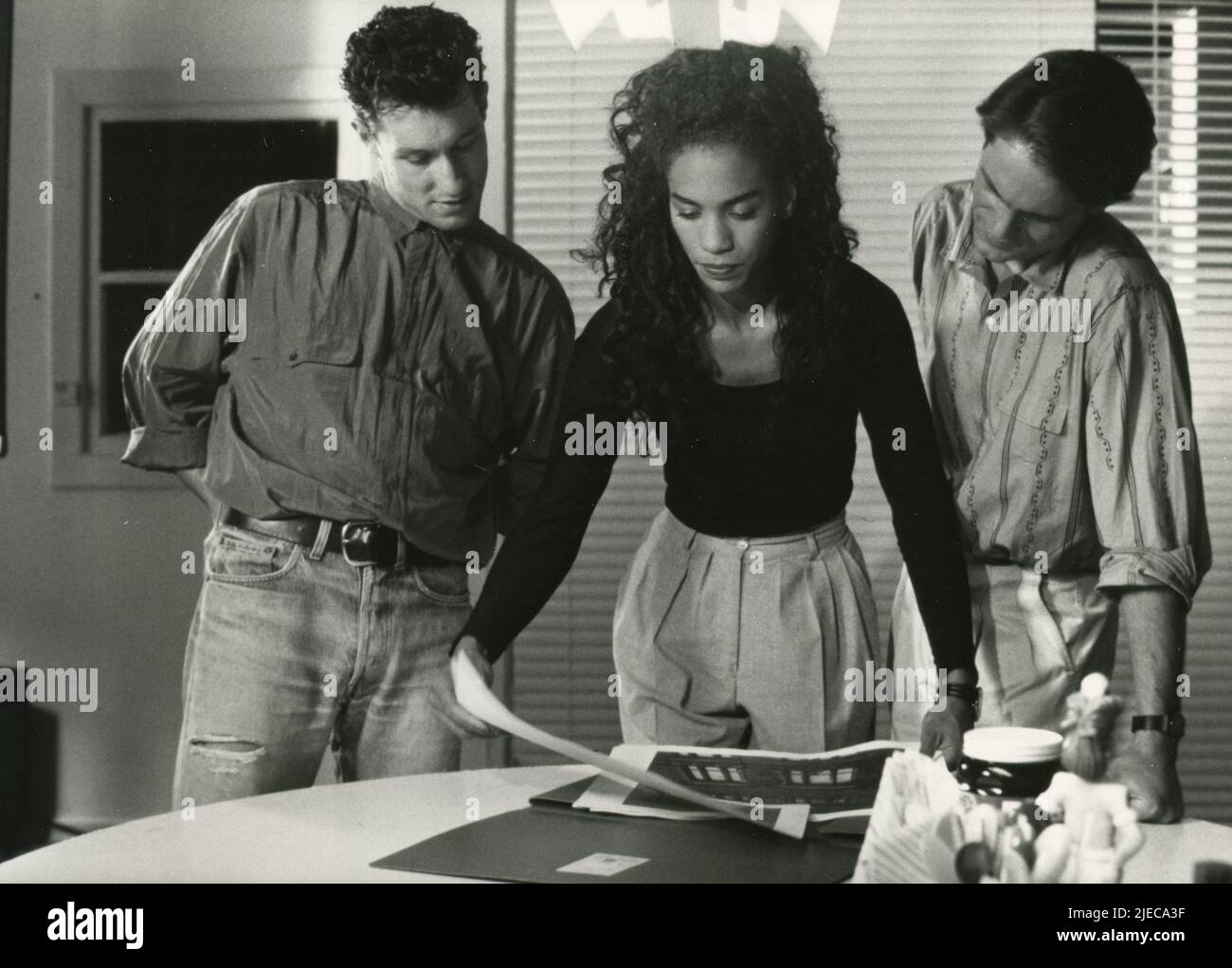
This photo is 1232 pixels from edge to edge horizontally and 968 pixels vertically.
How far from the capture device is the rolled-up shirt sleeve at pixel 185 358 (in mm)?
1724

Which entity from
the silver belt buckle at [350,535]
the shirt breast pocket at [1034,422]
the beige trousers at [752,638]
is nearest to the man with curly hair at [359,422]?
the silver belt buckle at [350,535]

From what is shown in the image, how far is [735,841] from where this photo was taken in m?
1.14

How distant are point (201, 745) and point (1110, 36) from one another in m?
1.57

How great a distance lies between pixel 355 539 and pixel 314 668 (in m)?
0.18

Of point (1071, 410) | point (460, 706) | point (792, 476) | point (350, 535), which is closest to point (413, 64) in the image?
point (350, 535)

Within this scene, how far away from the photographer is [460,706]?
1496mm

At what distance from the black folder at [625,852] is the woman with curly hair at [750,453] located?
0.39 meters

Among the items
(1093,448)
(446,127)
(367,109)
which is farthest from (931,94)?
(367,109)

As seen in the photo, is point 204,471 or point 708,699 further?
point 204,471

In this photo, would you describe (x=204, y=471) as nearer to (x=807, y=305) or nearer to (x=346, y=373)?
(x=346, y=373)

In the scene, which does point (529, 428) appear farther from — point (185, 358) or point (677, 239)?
point (185, 358)

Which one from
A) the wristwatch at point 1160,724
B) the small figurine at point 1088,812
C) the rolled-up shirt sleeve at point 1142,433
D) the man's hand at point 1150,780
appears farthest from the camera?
the rolled-up shirt sleeve at point 1142,433

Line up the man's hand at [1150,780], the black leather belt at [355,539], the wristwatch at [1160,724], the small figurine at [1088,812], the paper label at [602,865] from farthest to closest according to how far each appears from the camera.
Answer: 1. the black leather belt at [355,539]
2. the wristwatch at [1160,724]
3. the man's hand at [1150,780]
4. the paper label at [602,865]
5. the small figurine at [1088,812]

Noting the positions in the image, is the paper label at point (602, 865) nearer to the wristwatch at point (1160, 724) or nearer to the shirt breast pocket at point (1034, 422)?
the wristwatch at point (1160, 724)
